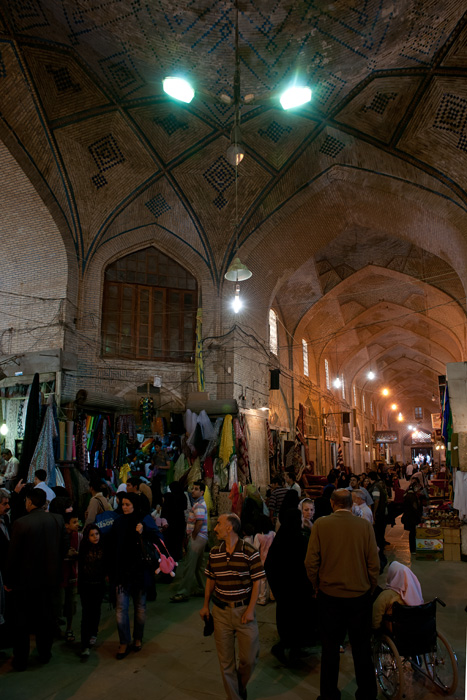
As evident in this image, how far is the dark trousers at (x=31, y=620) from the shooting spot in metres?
3.92

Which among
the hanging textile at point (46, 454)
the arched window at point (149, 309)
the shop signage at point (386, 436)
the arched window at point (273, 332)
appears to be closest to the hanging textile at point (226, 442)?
the arched window at point (149, 309)

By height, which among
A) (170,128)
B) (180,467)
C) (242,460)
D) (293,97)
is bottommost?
(180,467)

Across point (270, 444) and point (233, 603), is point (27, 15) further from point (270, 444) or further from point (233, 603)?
point (270, 444)

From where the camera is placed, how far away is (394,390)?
35.0m

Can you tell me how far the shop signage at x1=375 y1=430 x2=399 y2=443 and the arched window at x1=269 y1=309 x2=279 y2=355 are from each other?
56.9 ft

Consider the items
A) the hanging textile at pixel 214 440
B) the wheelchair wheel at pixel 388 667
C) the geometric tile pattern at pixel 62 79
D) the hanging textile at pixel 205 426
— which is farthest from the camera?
the hanging textile at pixel 205 426

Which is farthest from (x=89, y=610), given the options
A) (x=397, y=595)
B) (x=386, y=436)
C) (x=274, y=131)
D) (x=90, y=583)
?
(x=386, y=436)

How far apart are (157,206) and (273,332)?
5249 mm

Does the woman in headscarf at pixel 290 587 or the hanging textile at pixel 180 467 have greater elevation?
the hanging textile at pixel 180 467

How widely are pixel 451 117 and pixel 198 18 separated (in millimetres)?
5068

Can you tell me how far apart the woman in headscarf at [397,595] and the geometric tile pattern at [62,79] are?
32.5ft

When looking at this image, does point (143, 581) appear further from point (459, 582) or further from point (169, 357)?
point (169, 357)

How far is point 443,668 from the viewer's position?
374 centimetres

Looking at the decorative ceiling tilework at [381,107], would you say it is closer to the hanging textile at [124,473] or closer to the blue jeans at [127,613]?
the hanging textile at [124,473]
